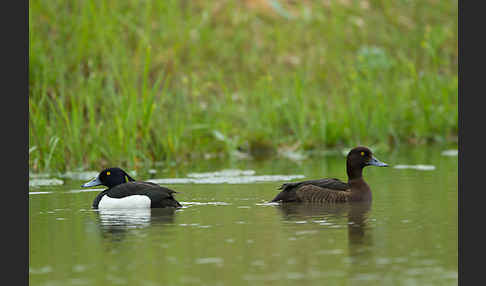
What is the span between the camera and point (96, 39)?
18078 mm

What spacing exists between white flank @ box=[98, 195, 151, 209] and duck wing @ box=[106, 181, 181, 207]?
0.05 metres

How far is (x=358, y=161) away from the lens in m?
11.8

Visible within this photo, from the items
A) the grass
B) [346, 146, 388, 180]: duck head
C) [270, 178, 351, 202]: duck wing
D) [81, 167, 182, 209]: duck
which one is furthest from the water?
the grass

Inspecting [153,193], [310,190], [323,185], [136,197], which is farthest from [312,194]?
[136,197]

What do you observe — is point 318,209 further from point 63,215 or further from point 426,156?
point 426,156

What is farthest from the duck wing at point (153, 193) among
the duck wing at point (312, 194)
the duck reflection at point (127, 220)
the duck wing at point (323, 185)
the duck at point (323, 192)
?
the duck wing at point (312, 194)

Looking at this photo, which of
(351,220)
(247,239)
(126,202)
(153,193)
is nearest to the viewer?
(247,239)

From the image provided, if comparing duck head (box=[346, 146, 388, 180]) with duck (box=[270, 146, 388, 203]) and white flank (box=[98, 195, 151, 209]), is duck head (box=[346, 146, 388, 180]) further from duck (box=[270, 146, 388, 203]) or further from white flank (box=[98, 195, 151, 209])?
white flank (box=[98, 195, 151, 209])

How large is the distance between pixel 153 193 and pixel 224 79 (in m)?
10.7

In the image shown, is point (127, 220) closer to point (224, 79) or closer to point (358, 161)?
point (358, 161)

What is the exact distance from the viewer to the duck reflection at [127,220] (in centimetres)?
910

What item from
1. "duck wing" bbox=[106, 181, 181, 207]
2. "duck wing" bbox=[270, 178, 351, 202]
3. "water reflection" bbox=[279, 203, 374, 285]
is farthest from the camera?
"duck wing" bbox=[270, 178, 351, 202]

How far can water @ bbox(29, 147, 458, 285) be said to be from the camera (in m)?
6.89

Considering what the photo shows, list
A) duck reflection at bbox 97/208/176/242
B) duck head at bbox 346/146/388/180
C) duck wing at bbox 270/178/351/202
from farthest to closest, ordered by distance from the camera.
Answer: duck head at bbox 346/146/388/180 → duck wing at bbox 270/178/351/202 → duck reflection at bbox 97/208/176/242
